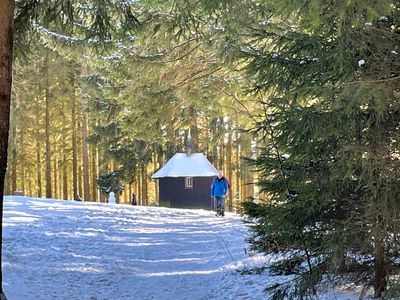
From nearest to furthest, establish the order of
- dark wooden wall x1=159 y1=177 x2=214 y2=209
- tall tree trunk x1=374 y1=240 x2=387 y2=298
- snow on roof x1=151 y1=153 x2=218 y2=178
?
tall tree trunk x1=374 y1=240 x2=387 y2=298, snow on roof x1=151 y1=153 x2=218 y2=178, dark wooden wall x1=159 y1=177 x2=214 y2=209

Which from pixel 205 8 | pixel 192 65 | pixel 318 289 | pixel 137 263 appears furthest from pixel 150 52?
pixel 318 289

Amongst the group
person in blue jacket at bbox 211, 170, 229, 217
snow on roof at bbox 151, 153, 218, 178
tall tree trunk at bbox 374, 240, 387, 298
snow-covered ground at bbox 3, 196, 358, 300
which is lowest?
snow-covered ground at bbox 3, 196, 358, 300

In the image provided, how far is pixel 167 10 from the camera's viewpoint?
9.90 metres

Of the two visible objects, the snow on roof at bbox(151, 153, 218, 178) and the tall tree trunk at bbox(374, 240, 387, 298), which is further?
the snow on roof at bbox(151, 153, 218, 178)

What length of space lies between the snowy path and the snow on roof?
14289mm

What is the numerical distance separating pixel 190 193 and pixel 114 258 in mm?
20647

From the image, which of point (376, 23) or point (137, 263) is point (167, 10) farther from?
point (376, 23)

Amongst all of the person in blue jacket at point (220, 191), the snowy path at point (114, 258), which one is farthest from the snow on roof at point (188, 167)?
the snowy path at point (114, 258)

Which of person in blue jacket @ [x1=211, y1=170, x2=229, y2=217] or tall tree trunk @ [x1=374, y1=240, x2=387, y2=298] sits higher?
person in blue jacket @ [x1=211, y1=170, x2=229, y2=217]

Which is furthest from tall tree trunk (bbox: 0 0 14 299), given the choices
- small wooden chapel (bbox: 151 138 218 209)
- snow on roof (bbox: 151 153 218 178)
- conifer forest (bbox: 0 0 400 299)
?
small wooden chapel (bbox: 151 138 218 209)

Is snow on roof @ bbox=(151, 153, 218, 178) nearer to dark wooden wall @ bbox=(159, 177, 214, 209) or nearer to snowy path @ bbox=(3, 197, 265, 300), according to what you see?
dark wooden wall @ bbox=(159, 177, 214, 209)

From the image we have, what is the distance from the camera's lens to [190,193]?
30.7 meters

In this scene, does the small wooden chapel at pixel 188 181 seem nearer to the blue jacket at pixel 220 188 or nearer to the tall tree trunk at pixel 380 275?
the blue jacket at pixel 220 188

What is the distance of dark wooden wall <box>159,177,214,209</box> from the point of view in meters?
30.5
